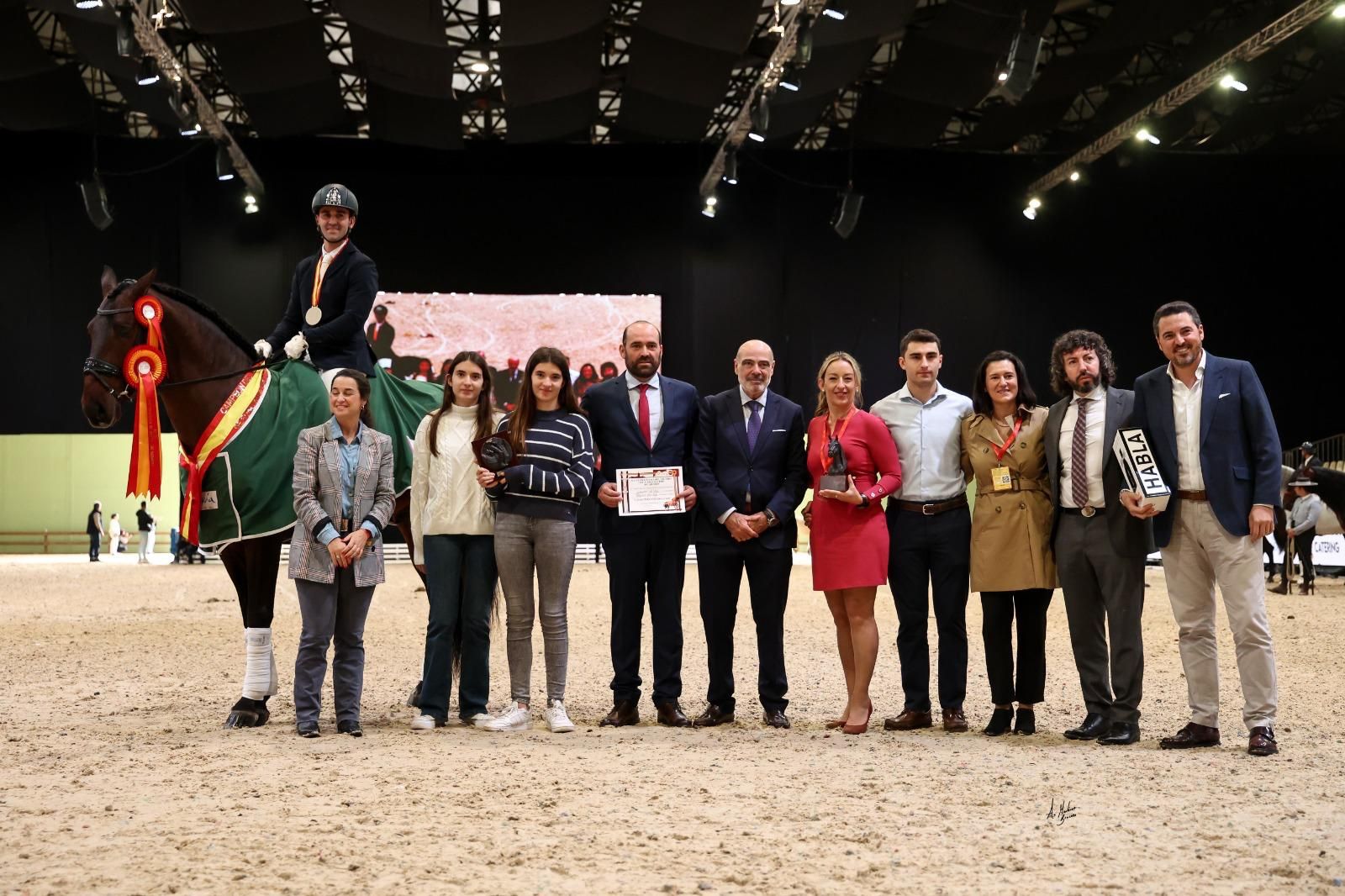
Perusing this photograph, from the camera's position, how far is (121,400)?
491 cm

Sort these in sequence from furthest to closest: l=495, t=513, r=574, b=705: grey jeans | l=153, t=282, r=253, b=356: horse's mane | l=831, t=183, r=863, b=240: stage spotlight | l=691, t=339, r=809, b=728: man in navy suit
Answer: l=831, t=183, r=863, b=240: stage spotlight
l=153, t=282, r=253, b=356: horse's mane
l=691, t=339, r=809, b=728: man in navy suit
l=495, t=513, r=574, b=705: grey jeans

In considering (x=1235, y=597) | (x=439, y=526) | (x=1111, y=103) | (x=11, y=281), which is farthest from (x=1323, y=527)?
(x=11, y=281)

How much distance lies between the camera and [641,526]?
16.0 feet

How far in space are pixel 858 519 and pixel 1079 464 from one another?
850mm

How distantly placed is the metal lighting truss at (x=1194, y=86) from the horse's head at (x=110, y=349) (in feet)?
38.4

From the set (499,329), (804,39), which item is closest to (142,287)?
(804,39)

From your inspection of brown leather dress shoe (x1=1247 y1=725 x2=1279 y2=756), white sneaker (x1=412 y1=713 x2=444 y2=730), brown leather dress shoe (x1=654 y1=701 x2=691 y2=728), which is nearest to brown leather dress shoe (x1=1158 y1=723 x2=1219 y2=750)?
brown leather dress shoe (x1=1247 y1=725 x2=1279 y2=756)

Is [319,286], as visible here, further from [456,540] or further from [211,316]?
[456,540]

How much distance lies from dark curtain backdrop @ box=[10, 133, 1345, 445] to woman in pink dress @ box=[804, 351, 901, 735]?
13.5m

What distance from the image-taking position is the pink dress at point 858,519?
469 centimetres

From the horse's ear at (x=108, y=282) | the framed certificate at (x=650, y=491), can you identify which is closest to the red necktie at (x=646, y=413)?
the framed certificate at (x=650, y=491)

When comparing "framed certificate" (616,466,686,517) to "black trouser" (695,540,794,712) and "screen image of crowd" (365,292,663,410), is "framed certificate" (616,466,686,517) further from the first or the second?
"screen image of crowd" (365,292,663,410)

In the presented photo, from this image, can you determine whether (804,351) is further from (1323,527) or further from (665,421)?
(665,421)

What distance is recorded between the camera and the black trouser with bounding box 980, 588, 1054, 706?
461 cm
